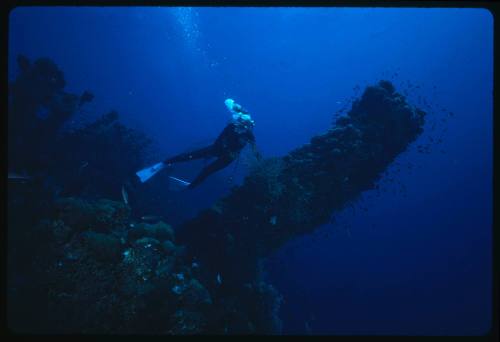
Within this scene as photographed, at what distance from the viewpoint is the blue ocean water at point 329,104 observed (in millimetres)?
28031

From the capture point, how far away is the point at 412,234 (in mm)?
51188

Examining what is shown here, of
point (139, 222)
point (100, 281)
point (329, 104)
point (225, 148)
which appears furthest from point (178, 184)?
point (329, 104)

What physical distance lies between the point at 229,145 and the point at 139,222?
3968 mm

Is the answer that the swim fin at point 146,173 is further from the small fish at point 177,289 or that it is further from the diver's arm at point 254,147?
the small fish at point 177,289

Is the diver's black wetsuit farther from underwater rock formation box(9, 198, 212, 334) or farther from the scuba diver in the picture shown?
underwater rock formation box(9, 198, 212, 334)

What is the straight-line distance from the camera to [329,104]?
101 meters

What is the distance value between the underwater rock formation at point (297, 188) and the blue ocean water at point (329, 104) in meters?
7.48

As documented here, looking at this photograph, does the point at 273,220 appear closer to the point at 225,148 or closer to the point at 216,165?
the point at 216,165

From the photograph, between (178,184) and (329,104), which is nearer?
(178,184)

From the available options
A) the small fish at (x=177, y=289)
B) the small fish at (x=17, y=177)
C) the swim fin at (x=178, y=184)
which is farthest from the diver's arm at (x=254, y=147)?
the small fish at (x=17, y=177)

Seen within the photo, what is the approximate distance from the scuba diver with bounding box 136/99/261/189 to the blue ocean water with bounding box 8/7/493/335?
9.86m

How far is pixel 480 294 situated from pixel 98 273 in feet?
152

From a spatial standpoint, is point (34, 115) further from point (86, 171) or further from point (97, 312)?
point (97, 312)

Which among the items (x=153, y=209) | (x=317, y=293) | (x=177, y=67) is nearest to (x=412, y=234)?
(x=317, y=293)
